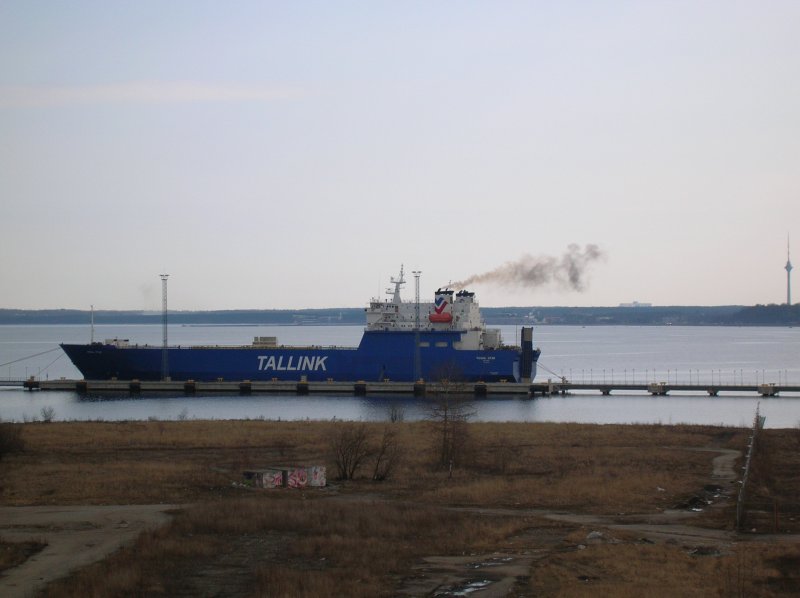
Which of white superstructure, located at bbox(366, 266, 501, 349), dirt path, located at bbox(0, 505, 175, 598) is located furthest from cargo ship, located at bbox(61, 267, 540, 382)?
dirt path, located at bbox(0, 505, 175, 598)

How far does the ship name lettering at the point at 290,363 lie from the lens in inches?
3046

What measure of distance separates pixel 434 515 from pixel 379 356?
53896 mm

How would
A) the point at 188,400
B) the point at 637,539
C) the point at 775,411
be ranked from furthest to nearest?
the point at 188,400, the point at 775,411, the point at 637,539

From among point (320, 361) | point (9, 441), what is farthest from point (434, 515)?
point (320, 361)

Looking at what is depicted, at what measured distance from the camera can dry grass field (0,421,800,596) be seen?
16.5 meters

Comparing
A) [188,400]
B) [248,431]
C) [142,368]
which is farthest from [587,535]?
[142,368]

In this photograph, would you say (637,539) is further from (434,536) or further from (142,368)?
(142,368)

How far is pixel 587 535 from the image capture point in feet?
66.2

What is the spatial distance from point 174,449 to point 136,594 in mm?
21036

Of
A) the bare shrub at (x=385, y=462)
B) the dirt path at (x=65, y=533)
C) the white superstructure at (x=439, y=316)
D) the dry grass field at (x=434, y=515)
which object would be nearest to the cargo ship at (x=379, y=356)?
the white superstructure at (x=439, y=316)

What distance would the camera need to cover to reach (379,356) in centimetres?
7619

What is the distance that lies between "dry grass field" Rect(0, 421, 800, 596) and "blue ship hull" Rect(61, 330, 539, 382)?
1352 inches

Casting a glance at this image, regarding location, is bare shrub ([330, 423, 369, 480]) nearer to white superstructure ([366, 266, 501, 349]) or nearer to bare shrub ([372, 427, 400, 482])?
bare shrub ([372, 427, 400, 482])

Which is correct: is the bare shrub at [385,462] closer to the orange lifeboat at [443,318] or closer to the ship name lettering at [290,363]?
the orange lifeboat at [443,318]
